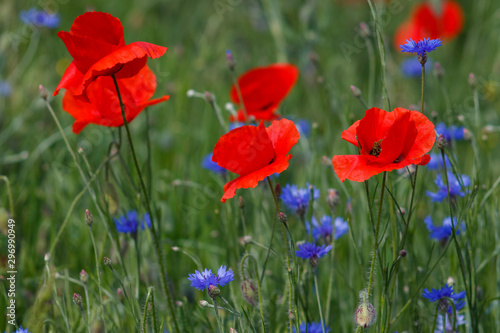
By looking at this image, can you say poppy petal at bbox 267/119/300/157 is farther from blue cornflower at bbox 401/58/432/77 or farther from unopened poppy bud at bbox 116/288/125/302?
blue cornflower at bbox 401/58/432/77

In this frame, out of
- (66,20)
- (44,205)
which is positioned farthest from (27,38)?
(44,205)

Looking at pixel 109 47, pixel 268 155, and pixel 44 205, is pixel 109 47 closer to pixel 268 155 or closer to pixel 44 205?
pixel 268 155

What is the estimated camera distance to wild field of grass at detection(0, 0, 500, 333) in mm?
1067

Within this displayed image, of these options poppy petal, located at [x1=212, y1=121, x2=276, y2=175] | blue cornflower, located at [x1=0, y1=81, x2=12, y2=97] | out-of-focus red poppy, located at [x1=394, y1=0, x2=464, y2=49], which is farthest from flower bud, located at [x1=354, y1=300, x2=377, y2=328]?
out-of-focus red poppy, located at [x1=394, y1=0, x2=464, y2=49]

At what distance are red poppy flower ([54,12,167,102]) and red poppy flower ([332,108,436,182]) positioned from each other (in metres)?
0.35

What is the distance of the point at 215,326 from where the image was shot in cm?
129

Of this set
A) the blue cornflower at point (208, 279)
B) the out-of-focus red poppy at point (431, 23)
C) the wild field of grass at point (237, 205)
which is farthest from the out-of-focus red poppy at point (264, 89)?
the out-of-focus red poppy at point (431, 23)

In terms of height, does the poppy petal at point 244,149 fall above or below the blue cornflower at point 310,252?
above

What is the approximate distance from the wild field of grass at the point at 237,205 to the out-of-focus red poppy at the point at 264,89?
0.15 feet

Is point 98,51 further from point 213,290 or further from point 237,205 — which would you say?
point 237,205

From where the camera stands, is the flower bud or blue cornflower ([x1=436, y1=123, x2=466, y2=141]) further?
blue cornflower ([x1=436, y1=123, x2=466, y2=141])

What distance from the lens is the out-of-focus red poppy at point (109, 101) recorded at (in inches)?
44.0

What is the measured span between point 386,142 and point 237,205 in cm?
76

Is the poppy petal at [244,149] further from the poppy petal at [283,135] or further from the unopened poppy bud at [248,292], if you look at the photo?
the unopened poppy bud at [248,292]
